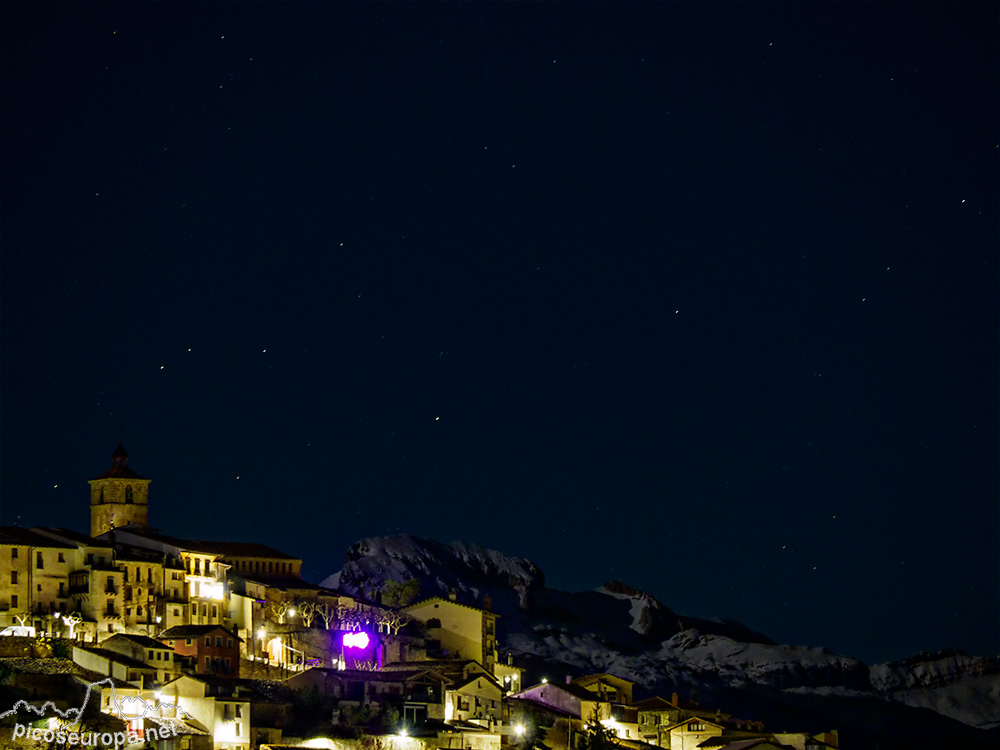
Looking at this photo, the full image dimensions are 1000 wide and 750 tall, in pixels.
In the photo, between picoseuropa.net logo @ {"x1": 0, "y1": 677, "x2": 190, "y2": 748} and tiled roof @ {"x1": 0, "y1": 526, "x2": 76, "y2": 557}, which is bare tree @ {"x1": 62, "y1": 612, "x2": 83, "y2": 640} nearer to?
tiled roof @ {"x1": 0, "y1": 526, "x2": 76, "y2": 557}

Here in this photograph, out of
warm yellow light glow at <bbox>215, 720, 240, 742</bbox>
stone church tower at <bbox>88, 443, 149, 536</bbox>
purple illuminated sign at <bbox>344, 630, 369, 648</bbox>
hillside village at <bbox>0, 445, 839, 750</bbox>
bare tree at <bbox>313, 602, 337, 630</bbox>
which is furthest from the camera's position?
stone church tower at <bbox>88, 443, 149, 536</bbox>

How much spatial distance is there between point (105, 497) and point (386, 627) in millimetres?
15661

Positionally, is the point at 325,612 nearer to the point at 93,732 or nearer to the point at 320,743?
the point at 320,743

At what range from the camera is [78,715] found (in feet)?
164

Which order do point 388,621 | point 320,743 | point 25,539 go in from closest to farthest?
point 320,743 → point 25,539 → point 388,621

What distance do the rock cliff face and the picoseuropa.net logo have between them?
45411 mm

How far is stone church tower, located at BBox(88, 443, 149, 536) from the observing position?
7644 centimetres

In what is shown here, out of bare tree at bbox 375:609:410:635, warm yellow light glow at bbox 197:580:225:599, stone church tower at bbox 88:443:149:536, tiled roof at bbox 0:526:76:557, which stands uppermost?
stone church tower at bbox 88:443:149:536

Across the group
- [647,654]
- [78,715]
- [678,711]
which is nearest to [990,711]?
[647,654]

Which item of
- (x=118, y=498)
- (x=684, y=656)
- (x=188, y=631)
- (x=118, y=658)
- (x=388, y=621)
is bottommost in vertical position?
(x=118, y=658)

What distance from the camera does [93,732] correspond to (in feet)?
161

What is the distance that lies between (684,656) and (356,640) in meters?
59.4

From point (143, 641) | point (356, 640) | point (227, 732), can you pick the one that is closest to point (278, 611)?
point (356, 640)

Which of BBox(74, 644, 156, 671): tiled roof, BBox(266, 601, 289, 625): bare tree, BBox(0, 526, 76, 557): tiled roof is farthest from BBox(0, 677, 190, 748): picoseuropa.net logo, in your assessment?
BBox(266, 601, 289, 625): bare tree
